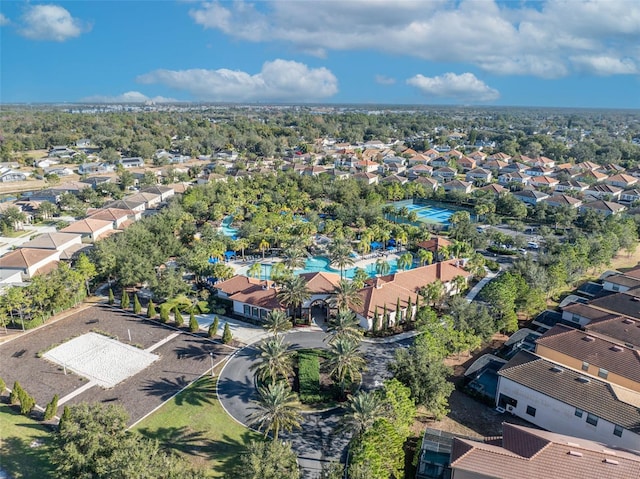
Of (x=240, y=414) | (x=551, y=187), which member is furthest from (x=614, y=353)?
(x=551, y=187)

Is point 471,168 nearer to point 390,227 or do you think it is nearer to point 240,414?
point 390,227

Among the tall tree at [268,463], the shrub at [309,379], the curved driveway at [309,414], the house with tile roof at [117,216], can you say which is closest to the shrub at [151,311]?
the curved driveway at [309,414]

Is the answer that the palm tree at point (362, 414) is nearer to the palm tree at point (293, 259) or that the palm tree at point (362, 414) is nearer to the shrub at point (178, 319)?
the shrub at point (178, 319)

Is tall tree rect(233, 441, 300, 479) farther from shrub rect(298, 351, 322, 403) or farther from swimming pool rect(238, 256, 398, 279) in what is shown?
swimming pool rect(238, 256, 398, 279)

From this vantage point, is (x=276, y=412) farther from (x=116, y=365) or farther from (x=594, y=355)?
(x=594, y=355)

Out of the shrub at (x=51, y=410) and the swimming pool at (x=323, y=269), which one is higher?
the swimming pool at (x=323, y=269)

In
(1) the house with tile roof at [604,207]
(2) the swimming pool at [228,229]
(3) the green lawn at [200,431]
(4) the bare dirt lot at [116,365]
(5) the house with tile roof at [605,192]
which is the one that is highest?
(5) the house with tile roof at [605,192]
